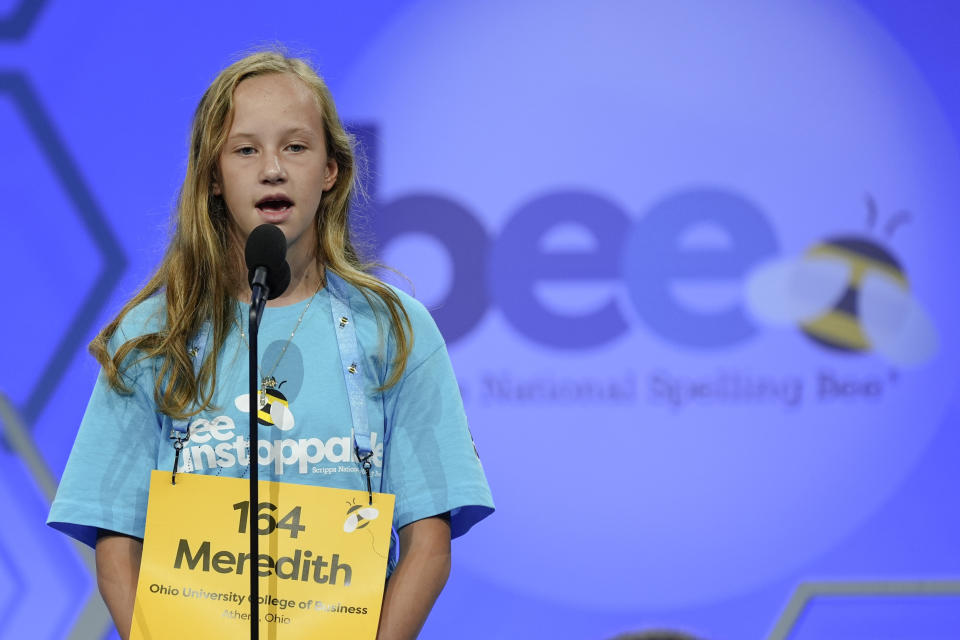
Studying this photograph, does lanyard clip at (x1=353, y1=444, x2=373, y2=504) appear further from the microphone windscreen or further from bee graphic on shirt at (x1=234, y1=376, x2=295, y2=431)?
the microphone windscreen

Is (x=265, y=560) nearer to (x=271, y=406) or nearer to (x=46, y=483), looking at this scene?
(x=271, y=406)

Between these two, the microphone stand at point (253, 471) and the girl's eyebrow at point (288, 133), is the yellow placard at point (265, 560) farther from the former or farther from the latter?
the girl's eyebrow at point (288, 133)

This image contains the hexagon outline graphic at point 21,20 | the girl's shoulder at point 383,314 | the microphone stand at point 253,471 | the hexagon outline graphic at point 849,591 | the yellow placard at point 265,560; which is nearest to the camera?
the microphone stand at point 253,471

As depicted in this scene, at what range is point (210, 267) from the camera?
4.59ft

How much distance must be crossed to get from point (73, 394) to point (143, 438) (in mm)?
1566

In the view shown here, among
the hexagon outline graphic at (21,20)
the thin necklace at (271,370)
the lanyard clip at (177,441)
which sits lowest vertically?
the lanyard clip at (177,441)

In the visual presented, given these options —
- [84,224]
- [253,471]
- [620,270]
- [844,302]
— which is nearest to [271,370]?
[253,471]

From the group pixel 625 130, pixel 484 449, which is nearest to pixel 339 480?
pixel 484 449

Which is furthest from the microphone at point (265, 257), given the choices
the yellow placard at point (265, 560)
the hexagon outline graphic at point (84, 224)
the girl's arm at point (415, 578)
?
the hexagon outline graphic at point (84, 224)

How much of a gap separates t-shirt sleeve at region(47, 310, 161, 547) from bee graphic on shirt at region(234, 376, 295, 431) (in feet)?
0.41

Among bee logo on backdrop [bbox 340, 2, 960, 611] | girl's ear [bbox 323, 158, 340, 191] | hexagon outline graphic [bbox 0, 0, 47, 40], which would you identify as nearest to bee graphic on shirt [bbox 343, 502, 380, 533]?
girl's ear [bbox 323, 158, 340, 191]

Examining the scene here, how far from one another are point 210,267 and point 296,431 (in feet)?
0.87

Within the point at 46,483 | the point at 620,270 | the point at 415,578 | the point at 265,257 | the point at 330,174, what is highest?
the point at 620,270

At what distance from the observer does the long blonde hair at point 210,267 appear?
132 cm
